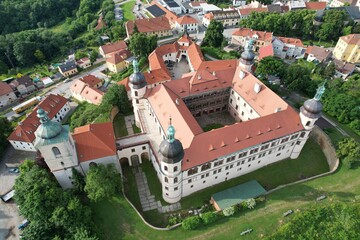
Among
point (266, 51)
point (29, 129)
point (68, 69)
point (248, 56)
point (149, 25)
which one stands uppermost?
point (248, 56)

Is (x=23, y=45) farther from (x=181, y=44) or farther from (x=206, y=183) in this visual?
(x=206, y=183)

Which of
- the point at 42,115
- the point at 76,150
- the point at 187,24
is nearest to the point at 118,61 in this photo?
the point at 187,24

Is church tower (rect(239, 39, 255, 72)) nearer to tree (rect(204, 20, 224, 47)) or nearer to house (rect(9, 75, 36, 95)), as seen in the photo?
tree (rect(204, 20, 224, 47))

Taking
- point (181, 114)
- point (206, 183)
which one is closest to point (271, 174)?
point (206, 183)

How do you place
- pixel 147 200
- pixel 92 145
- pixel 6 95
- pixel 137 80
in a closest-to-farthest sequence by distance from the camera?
1. pixel 92 145
2. pixel 147 200
3. pixel 137 80
4. pixel 6 95

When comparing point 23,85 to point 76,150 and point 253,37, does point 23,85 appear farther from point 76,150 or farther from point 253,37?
point 253,37

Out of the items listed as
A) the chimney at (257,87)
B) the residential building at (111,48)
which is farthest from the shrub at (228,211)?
the residential building at (111,48)

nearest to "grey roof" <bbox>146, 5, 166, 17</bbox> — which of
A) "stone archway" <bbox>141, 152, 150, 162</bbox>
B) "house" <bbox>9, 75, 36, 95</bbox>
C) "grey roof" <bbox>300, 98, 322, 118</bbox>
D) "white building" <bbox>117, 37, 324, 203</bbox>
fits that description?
"house" <bbox>9, 75, 36, 95</bbox>
